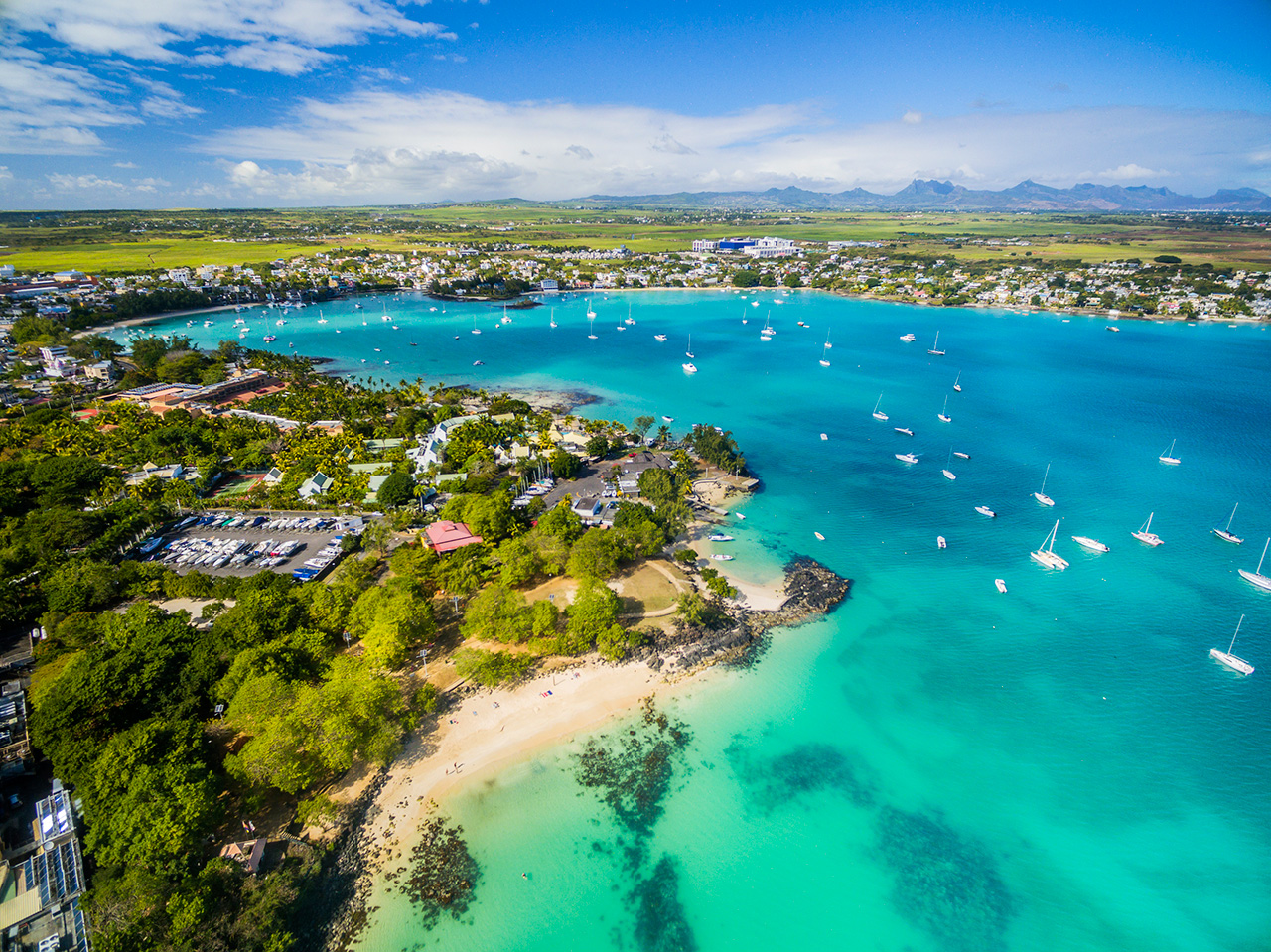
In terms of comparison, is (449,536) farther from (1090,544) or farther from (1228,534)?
(1228,534)

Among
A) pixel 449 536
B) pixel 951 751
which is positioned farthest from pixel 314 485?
pixel 951 751

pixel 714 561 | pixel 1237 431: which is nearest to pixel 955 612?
pixel 714 561

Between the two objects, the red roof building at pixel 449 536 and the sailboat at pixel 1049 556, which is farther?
the sailboat at pixel 1049 556

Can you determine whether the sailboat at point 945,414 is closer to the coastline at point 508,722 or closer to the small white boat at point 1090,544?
the small white boat at point 1090,544

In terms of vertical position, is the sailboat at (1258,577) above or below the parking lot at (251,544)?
below

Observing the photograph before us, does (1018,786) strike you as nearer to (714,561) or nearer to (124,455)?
(714,561)

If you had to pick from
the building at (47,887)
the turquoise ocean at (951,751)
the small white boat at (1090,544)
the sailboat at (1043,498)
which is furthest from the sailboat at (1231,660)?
the building at (47,887)
